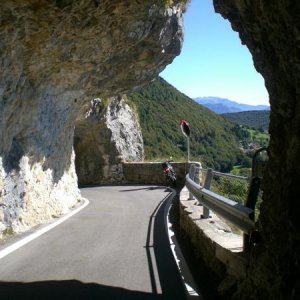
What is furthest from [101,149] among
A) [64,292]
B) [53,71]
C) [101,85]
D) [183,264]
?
[64,292]

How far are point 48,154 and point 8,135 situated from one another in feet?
10.5

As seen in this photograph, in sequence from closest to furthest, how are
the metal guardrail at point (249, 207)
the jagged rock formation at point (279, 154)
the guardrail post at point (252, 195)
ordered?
the jagged rock formation at point (279, 154) < the metal guardrail at point (249, 207) < the guardrail post at point (252, 195)

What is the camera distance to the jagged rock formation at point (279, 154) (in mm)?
3725

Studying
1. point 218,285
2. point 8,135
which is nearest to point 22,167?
point 8,135

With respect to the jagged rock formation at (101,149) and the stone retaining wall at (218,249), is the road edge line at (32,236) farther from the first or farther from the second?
the jagged rock formation at (101,149)

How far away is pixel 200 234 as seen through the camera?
7.05 metres

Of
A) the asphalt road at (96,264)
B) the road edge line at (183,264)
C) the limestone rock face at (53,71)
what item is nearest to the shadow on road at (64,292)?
the asphalt road at (96,264)

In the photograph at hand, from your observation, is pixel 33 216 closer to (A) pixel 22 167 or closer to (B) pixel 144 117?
(A) pixel 22 167

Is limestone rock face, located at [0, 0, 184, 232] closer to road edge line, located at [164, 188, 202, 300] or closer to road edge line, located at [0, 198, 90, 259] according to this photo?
road edge line, located at [0, 198, 90, 259]

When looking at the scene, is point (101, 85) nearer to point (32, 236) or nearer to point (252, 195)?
point (32, 236)

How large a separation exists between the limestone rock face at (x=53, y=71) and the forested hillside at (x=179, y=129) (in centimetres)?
7014

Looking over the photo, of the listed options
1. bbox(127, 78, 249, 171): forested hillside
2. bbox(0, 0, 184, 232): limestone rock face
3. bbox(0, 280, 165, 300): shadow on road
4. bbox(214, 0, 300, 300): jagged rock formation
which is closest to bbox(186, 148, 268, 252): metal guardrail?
bbox(214, 0, 300, 300): jagged rock formation

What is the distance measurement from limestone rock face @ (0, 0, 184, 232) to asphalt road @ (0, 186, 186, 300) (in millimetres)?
1389

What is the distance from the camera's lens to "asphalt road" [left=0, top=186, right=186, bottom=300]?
5828 mm
